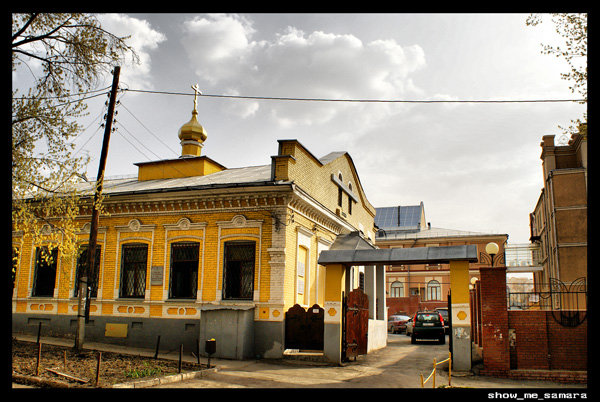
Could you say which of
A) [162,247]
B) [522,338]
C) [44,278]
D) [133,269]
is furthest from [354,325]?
[44,278]

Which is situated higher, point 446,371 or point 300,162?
point 300,162

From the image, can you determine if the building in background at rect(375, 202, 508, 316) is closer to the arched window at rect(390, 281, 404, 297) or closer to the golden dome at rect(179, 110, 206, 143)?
the arched window at rect(390, 281, 404, 297)

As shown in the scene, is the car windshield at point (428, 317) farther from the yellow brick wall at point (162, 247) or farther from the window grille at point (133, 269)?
the window grille at point (133, 269)

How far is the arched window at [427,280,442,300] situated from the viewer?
48.5 metres

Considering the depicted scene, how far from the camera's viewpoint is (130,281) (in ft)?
59.0

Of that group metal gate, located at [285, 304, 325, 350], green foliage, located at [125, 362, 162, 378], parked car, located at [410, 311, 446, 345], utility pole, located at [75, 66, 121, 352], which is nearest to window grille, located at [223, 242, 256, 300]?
metal gate, located at [285, 304, 325, 350]

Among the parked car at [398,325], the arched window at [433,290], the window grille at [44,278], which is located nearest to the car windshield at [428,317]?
the parked car at [398,325]

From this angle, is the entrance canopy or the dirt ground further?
the entrance canopy

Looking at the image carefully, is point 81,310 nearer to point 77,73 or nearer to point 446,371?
point 77,73

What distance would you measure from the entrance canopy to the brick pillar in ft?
2.66

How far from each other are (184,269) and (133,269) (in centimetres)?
232

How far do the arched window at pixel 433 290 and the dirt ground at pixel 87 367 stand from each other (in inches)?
1556
